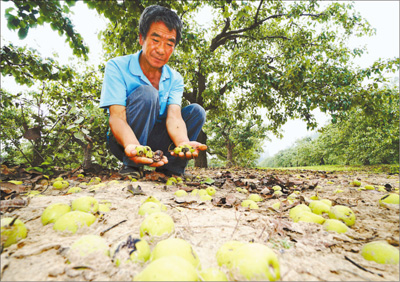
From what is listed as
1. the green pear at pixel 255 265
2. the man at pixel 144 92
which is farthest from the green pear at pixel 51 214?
the man at pixel 144 92

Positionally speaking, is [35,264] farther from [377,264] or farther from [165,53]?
[165,53]

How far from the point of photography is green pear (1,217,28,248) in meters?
1.07

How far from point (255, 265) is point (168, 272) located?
0.39m

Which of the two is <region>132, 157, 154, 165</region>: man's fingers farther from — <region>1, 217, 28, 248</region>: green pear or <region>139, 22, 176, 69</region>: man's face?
<region>139, 22, 176, 69</region>: man's face

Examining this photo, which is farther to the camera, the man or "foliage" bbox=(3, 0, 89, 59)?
the man

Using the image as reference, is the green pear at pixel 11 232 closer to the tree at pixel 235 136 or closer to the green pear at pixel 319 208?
the green pear at pixel 319 208

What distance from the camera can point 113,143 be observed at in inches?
142

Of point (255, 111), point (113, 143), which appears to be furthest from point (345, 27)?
point (113, 143)

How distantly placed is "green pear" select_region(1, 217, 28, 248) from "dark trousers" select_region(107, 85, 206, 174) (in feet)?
7.48

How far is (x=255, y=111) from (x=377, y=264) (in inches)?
380

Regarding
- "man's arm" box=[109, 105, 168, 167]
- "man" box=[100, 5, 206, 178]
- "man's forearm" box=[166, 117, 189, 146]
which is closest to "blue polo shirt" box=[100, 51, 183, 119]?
"man" box=[100, 5, 206, 178]

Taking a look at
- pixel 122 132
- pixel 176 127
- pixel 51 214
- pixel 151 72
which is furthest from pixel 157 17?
pixel 51 214

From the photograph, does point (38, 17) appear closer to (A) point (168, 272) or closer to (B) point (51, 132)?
(B) point (51, 132)

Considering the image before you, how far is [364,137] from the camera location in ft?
61.9
